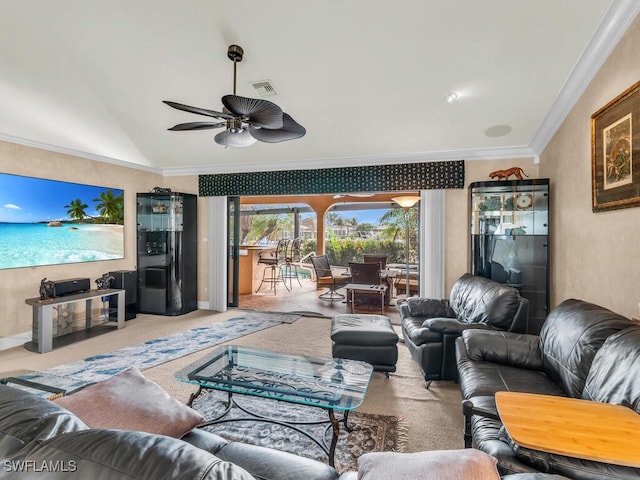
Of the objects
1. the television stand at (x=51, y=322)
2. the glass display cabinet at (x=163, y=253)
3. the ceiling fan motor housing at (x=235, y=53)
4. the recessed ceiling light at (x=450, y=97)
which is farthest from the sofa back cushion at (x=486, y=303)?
the television stand at (x=51, y=322)

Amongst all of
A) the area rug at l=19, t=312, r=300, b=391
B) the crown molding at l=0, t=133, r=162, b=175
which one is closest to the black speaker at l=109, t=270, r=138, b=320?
the area rug at l=19, t=312, r=300, b=391

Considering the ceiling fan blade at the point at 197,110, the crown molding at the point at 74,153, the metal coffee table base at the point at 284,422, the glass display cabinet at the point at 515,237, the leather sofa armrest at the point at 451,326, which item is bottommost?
the metal coffee table base at the point at 284,422

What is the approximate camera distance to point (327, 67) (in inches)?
120

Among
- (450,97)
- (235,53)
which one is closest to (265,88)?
(235,53)

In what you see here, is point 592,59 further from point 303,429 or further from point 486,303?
point 303,429

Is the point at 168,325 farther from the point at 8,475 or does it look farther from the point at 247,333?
the point at 8,475

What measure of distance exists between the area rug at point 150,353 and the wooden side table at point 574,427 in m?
2.70

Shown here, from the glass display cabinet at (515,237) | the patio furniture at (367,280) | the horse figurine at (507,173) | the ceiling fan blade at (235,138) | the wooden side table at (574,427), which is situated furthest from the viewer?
the patio furniture at (367,280)

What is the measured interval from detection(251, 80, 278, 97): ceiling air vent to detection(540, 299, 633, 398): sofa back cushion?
3.18 m

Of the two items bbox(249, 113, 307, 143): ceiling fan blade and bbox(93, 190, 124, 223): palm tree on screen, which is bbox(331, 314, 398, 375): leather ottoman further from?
bbox(93, 190, 124, 223): palm tree on screen

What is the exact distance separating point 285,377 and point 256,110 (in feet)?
5.93

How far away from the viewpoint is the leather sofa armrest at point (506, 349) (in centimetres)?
222

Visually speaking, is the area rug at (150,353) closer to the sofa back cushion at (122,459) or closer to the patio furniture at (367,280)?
the patio furniture at (367,280)

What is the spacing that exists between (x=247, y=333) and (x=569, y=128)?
4.25m
